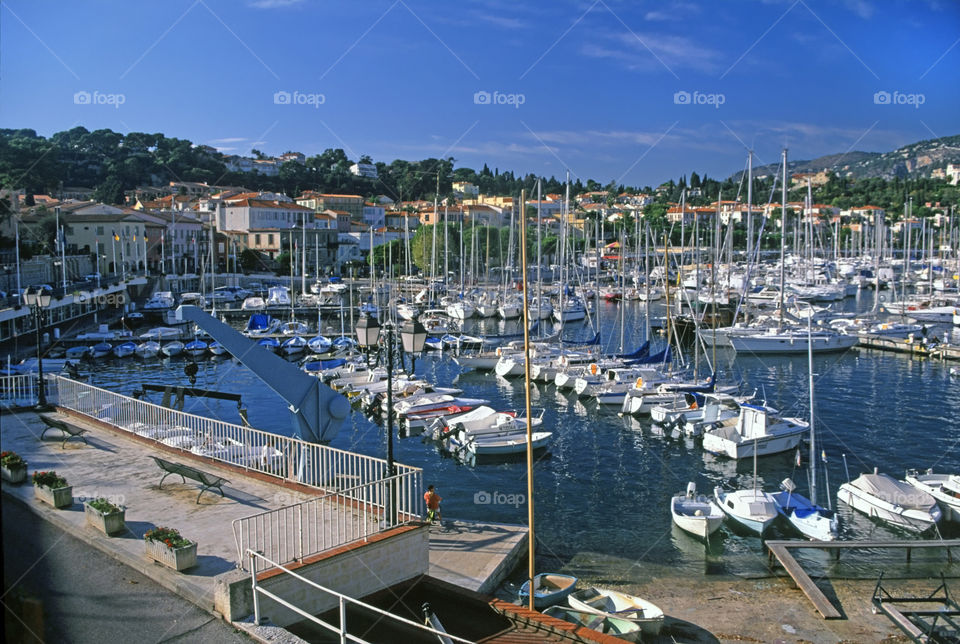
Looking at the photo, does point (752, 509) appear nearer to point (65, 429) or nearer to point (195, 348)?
point (65, 429)

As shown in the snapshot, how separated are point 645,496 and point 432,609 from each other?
12189mm

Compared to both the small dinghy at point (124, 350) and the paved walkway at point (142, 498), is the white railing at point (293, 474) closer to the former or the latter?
the paved walkway at point (142, 498)

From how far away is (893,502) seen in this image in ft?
60.8

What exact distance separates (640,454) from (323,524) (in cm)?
1719

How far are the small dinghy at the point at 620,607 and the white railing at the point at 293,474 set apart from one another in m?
3.03

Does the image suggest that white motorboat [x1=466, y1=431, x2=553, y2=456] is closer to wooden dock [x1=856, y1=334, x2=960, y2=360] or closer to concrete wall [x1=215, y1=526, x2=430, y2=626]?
concrete wall [x1=215, y1=526, x2=430, y2=626]

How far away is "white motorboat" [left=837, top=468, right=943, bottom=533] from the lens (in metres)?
18.0

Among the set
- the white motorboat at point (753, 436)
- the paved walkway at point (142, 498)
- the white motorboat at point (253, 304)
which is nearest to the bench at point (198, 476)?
the paved walkway at point (142, 498)

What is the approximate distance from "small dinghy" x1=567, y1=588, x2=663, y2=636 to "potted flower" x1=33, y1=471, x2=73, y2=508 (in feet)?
25.2

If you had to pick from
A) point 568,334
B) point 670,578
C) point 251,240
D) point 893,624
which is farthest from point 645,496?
point 251,240

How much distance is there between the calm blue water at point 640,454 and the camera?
16.6m

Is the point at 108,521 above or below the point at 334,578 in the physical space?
above

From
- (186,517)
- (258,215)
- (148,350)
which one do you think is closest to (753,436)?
(186,517)

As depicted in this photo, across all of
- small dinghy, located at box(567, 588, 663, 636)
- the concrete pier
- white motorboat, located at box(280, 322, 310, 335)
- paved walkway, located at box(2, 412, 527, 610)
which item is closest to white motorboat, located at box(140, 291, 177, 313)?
white motorboat, located at box(280, 322, 310, 335)
